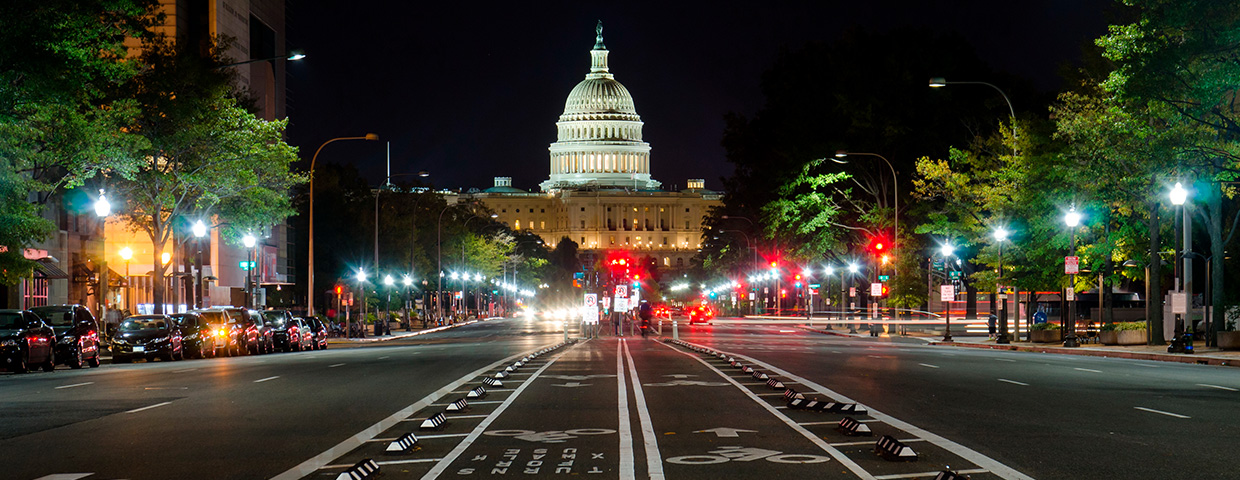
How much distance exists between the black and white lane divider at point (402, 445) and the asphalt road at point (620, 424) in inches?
5.4

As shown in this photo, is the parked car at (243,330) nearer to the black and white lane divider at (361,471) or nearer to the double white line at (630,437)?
the double white line at (630,437)

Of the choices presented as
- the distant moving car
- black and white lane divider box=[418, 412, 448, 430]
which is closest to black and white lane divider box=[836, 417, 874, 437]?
black and white lane divider box=[418, 412, 448, 430]

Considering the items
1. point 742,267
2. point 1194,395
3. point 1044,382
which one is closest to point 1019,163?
point 1044,382

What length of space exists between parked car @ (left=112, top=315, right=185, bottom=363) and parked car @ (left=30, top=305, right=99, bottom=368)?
6.49 ft

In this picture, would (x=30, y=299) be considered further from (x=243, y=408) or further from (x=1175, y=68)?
(x=1175, y=68)

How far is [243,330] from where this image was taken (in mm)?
43688

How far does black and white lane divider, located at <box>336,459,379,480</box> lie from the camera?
10495mm

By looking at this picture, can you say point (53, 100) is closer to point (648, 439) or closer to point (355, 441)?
point (355, 441)

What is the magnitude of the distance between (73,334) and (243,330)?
984 cm

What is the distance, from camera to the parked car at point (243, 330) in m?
43.6

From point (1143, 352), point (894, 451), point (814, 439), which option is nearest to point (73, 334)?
point (814, 439)

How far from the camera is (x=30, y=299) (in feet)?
187

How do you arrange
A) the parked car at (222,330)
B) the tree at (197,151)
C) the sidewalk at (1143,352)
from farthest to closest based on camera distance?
the tree at (197,151) → the parked car at (222,330) → the sidewalk at (1143,352)

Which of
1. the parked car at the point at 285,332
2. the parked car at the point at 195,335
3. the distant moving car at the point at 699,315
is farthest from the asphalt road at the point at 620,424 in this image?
the distant moving car at the point at 699,315
